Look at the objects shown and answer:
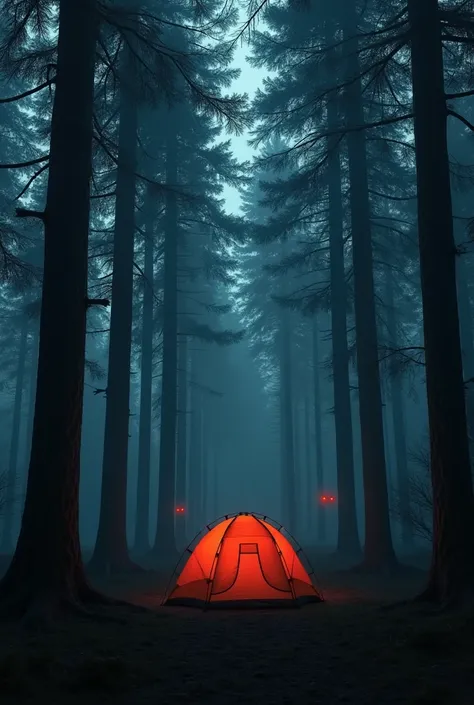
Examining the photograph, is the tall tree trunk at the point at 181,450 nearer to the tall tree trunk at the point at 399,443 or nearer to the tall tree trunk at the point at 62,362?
the tall tree trunk at the point at 399,443

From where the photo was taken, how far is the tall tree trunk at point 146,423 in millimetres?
23578

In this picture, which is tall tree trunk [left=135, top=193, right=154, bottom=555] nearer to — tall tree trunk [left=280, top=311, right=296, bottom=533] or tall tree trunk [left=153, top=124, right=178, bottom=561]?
tall tree trunk [left=153, top=124, right=178, bottom=561]

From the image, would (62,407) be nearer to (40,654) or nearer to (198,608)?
(40,654)

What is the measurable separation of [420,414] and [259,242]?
2970cm

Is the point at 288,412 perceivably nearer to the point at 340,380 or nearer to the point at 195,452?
the point at 195,452

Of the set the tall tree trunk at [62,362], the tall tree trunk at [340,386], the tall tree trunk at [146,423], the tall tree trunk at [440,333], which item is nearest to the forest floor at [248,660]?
the tall tree trunk at [62,362]

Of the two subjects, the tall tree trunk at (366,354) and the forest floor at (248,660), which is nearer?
the forest floor at (248,660)

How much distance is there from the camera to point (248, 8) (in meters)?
10.2

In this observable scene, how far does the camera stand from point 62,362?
8.05m

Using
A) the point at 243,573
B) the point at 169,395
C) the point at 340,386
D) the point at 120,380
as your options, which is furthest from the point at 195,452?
the point at 243,573

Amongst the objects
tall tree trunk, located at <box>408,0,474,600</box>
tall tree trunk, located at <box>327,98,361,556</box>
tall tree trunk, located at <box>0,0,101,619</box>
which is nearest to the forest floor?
tall tree trunk, located at <box>0,0,101,619</box>

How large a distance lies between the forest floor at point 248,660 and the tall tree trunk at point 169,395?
1251 centimetres

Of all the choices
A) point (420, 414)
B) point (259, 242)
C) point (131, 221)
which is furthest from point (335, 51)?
point (420, 414)

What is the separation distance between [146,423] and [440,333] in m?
17.6
